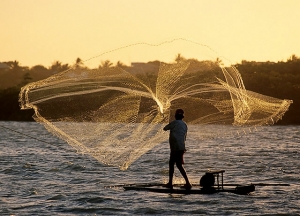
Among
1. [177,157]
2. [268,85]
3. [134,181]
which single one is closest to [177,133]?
[177,157]

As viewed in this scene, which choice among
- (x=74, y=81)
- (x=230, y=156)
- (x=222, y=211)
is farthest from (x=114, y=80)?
(x=230, y=156)

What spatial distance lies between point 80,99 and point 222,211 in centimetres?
1091

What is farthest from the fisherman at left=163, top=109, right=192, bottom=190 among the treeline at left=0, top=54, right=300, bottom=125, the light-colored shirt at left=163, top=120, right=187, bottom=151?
the treeline at left=0, top=54, right=300, bottom=125

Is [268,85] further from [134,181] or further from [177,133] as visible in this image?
[177,133]

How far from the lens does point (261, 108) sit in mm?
21578

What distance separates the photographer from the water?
1709 centimetres

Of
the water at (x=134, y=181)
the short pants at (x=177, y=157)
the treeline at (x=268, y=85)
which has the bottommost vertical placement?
the water at (x=134, y=181)

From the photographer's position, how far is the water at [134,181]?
56.1 ft

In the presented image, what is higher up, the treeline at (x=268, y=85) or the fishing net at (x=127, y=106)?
the treeline at (x=268, y=85)

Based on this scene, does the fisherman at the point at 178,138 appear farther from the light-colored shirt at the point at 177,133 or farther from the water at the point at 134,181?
the water at the point at 134,181

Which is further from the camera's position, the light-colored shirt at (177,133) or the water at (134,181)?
the light-colored shirt at (177,133)

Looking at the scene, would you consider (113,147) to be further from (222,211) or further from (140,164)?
(140,164)

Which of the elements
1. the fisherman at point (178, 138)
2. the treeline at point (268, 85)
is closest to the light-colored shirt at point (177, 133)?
the fisherman at point (178, 138)

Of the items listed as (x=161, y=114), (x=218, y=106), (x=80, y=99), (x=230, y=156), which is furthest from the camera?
(x=230, y=156)
